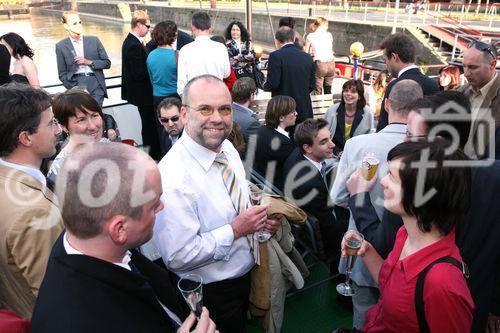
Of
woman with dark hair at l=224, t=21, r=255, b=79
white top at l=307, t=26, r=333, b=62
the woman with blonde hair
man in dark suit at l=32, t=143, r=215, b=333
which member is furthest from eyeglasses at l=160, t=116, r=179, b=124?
white top at l=307, t=26, r=333, b=62

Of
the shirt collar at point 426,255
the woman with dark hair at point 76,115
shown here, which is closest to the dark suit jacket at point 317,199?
the shirt collar at point 426,255

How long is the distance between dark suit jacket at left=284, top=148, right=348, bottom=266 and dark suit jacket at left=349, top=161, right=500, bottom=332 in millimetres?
1036

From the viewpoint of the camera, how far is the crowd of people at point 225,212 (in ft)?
4.36

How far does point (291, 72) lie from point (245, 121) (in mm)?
1612

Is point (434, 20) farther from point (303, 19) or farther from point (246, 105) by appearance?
point (246, 105)

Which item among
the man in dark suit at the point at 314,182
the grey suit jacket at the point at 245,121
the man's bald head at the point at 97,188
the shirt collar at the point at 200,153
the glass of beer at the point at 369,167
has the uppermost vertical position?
the man's bald head at the point at 97,188

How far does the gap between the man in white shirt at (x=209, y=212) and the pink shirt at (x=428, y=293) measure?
73 centimetres

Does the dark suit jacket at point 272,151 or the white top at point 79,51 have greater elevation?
the white top at point 79,51

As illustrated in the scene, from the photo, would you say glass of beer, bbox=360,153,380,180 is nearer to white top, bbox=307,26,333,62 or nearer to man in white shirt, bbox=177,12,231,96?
man in white shirt, bbox=177,12,231,96

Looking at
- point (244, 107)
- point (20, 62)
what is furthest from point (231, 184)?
point (20, 62)

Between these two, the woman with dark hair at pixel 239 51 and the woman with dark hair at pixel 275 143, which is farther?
the woman with dark hair at pixel 239 51

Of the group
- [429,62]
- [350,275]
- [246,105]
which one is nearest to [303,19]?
[429,62]

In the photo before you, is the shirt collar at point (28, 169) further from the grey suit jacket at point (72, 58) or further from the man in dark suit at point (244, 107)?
the grey suit jacket at point (72, 58)

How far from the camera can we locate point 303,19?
86.3ft
